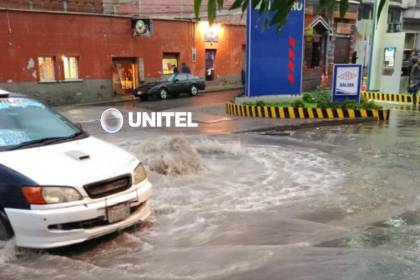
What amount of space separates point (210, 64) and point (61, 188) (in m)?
26.7

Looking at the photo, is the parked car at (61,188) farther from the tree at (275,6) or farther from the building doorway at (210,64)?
the building doorway at (210,64)

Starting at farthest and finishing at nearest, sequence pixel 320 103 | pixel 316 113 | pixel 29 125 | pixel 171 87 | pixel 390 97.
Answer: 1. pixel 171 87
2. pixel 390 97
3. pixel 320 103
4. pixel 316 113
5. pixel 29 125

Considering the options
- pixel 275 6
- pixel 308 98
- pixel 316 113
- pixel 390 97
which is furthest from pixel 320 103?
pixel 275 6

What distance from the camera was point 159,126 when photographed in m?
14.5

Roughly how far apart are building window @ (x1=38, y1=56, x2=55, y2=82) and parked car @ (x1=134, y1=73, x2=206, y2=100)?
420cm

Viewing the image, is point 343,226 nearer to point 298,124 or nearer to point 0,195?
point 0,195

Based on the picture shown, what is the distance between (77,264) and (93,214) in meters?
0.50

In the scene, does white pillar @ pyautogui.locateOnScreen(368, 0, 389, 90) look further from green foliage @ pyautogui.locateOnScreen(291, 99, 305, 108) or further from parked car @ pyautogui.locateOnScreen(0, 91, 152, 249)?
parked car @ pyautogui.locateOnScreen(0, 91, 152, 249)

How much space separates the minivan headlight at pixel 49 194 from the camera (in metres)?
4.25

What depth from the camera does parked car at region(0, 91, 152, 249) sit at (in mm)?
4277

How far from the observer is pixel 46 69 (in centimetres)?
2203

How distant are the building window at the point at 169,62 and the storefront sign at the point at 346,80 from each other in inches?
535

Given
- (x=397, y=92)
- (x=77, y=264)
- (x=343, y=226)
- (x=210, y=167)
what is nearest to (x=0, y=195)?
(x=77, y=264)

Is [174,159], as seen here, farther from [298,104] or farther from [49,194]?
[298,104]
